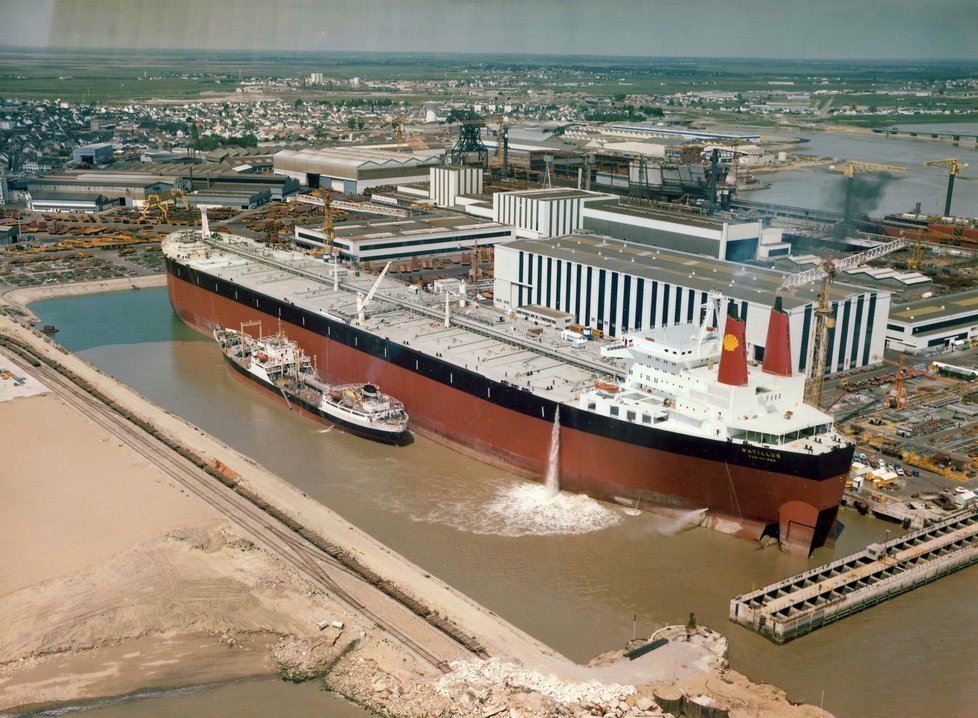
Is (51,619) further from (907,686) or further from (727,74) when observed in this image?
(727,74)

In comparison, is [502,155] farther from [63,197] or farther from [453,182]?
[63,197]

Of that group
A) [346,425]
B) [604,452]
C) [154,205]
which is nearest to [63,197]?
[154,205]

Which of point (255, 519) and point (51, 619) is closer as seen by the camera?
point (51, 619)

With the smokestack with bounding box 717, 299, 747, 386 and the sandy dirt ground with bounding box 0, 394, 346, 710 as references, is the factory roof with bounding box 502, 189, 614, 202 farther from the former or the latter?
the sandy dirt ground with bounding box 0, 394, 346, 710

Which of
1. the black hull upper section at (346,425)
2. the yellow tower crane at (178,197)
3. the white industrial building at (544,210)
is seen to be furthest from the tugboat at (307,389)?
the yellow tower crane at (178,197)

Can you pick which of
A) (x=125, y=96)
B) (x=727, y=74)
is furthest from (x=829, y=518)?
(x=727, y=74)

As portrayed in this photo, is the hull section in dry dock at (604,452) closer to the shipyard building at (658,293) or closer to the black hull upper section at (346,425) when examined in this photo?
the black hull upper section at (346,425)

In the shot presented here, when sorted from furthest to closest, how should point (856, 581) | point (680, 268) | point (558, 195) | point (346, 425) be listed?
1. point (558, 195)
2. point (680, 268)
3. point (346, 425)
4. point (856, 581)
